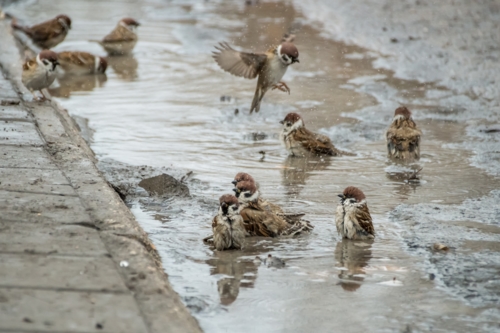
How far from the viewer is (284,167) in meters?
7.76

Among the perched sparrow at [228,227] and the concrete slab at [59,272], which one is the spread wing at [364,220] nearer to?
the perched sparrow at [228,227]

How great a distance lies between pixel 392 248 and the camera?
5.34 m

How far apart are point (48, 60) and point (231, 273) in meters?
5.39

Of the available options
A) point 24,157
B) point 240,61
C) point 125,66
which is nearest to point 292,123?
point 240,61

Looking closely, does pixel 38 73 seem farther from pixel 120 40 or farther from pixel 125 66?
pixel 120 40

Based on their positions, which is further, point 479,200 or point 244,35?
point 244,35

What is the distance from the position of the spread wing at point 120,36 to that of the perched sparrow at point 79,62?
163cm

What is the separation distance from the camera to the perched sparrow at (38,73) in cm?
918

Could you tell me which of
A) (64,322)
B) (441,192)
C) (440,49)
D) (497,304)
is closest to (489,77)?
(440,49)

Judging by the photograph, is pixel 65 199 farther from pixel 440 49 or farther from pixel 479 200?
pixel 440 49

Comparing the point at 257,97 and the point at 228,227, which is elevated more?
the point at 257,97

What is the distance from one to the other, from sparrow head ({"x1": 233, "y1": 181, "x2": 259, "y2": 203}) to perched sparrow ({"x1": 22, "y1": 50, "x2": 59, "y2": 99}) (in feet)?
13.3

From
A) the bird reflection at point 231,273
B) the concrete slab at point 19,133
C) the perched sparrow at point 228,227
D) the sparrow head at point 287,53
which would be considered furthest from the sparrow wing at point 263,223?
the sparrow head at point 287,53

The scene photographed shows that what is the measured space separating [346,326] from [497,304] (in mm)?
878
